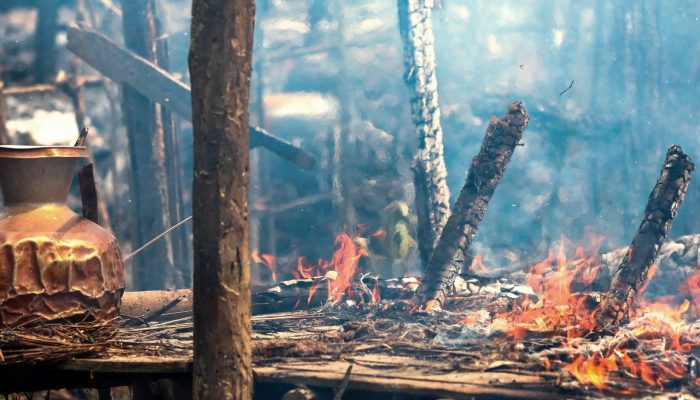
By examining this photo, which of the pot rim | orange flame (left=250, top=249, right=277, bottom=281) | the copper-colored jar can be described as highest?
the pot rim

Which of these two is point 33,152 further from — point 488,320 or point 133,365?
point 488,320

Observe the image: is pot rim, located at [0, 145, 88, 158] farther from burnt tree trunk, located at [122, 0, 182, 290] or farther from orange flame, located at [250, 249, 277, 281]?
orange flame, located at [250, 249, 277, 281]

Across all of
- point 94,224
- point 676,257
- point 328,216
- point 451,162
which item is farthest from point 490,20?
point 94,224

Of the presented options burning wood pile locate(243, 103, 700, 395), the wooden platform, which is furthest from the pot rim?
burning wood pile locate(243, 103, 700, 395)

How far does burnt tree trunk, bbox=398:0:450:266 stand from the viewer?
9398 mm

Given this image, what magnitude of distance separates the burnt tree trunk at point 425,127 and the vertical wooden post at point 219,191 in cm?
489

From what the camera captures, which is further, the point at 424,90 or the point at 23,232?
the point at 424,90

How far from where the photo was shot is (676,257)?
966 centimetres

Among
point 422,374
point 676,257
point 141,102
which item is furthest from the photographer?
point 141,102

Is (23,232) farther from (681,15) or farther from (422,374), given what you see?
(681,15)

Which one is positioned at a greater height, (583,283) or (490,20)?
(490,20)

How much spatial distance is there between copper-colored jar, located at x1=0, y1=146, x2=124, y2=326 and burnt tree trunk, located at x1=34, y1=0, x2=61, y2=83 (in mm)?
5828

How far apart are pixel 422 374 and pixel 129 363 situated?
2166mm

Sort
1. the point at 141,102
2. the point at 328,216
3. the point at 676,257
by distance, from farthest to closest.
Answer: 1. the point at 328,216
2. the point at 141,102
3. the point at 676,257
